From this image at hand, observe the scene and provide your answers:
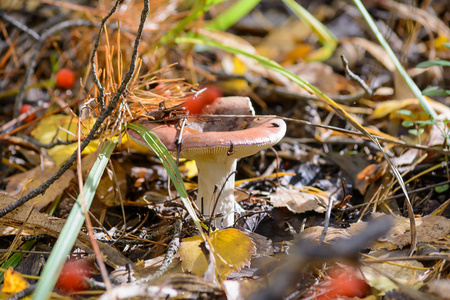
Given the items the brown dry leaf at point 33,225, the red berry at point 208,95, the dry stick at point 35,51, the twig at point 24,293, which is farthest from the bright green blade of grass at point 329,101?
the twig at point 24,293

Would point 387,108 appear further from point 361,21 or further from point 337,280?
point 361,21

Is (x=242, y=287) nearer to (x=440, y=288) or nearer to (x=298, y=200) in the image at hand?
(x=440, y=288)

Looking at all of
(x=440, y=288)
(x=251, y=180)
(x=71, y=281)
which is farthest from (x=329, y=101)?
(x=71, y=281)

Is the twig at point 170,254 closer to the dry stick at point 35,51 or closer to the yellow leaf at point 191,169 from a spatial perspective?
the yellow leaf at point 191,169

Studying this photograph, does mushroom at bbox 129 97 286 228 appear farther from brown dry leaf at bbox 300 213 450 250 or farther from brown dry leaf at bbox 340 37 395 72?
brown dry leaf at bbox 340 37 395 72

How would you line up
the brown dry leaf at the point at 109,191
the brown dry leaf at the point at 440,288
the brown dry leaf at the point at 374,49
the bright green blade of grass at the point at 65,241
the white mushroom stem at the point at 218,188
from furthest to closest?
the brown dry leaf at the point at 374,49
the brown dry leaf at the point at 109,191
the white mushroom stem at the point at 218,188
the brown dry leaf at the point at 440,288
the bright green blade of grass at the point at 65,241

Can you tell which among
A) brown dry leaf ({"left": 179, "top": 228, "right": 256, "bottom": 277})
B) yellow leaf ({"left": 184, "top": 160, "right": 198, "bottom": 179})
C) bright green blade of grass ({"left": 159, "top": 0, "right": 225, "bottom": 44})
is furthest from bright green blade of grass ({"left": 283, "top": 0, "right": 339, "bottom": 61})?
brown dry leaf ({"left": 179, "top": 228, "right": 256, "bottom": 277})
